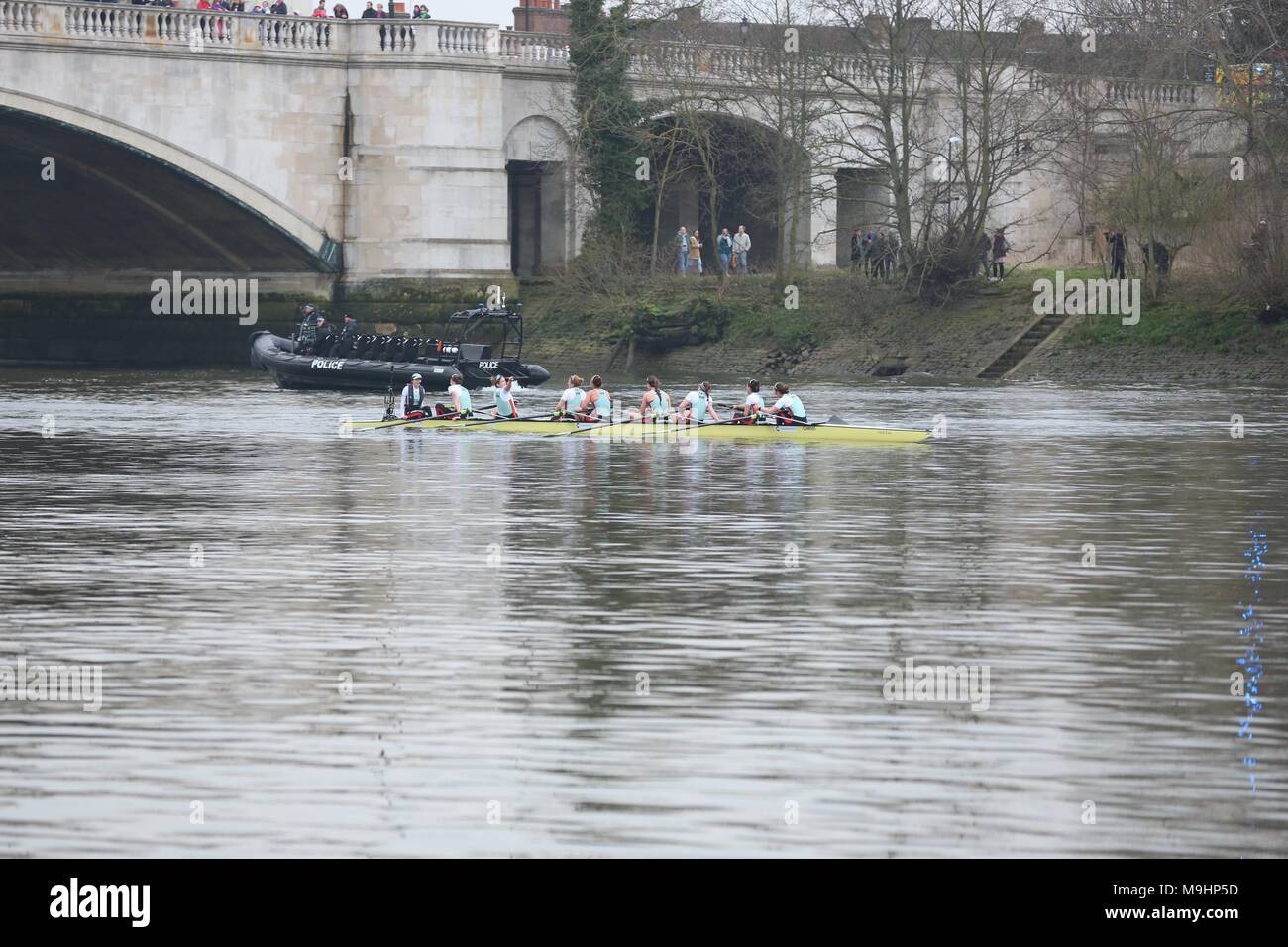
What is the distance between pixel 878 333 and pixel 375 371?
45.2 ft

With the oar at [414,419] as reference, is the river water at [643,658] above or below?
below

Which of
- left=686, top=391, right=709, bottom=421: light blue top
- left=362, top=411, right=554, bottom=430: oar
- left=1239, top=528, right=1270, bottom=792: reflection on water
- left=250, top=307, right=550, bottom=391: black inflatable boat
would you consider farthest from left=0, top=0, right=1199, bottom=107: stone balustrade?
left=1239, top=528, right=1270, bottom=792: reflection on water

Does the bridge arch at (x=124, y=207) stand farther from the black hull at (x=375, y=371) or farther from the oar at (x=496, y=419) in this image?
the oar at (x=496, y=419)

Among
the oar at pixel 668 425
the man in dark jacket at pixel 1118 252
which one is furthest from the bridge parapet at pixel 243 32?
the oar at pixel 668 425

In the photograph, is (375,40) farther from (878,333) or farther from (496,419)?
(496,419)

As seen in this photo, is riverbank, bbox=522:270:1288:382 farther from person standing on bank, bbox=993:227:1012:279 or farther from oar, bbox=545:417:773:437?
oar, bbox=545:417:773:437

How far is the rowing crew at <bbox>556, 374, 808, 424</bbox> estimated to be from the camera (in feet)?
115

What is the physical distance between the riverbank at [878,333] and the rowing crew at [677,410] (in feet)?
55.5

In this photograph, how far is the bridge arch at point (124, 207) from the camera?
181ft

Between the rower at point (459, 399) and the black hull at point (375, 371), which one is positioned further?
the black hull at point (375, 371)

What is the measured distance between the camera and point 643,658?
50.5ft

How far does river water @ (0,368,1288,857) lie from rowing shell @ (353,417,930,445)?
149 inches

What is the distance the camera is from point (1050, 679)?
577 inches
